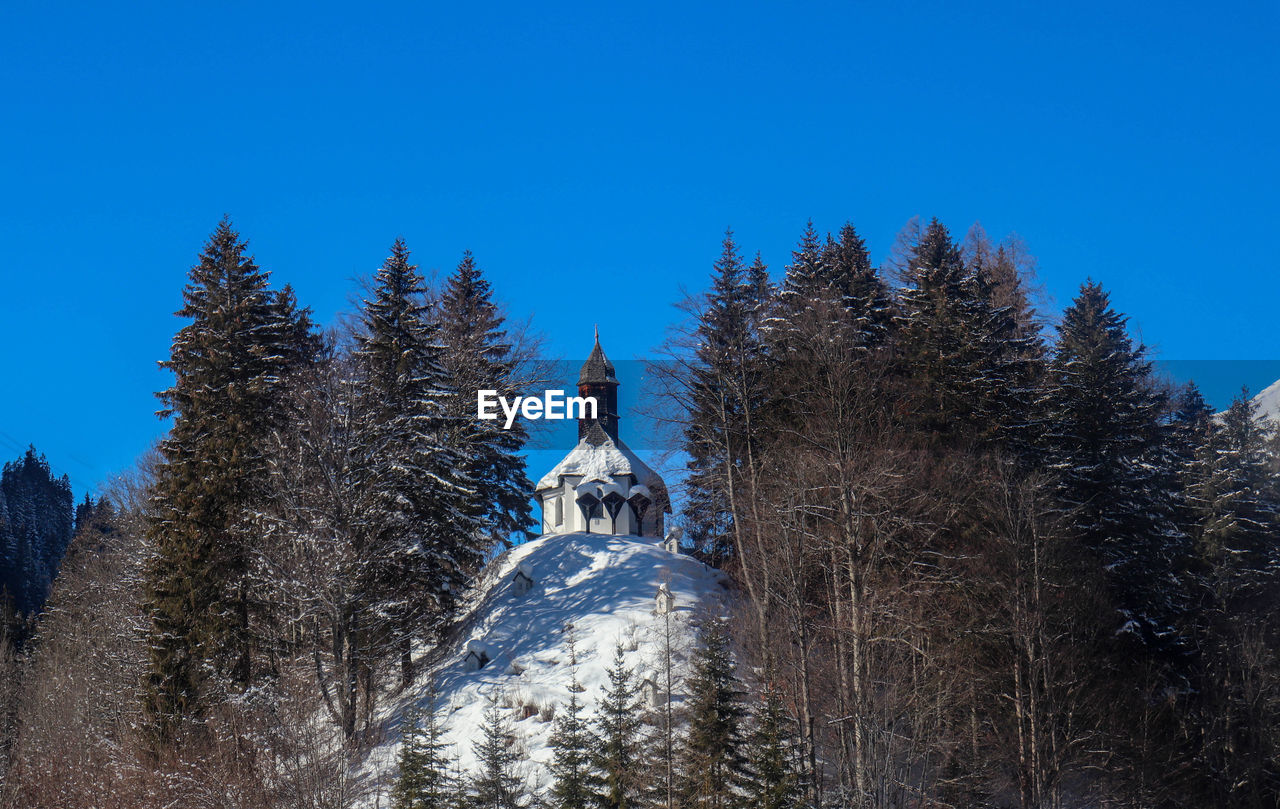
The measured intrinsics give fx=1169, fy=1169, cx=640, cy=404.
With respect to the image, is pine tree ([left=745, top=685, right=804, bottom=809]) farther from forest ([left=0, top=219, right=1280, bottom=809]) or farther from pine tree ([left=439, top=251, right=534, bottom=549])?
pine tree ([left=439, top=251, right=534, bottom=549])

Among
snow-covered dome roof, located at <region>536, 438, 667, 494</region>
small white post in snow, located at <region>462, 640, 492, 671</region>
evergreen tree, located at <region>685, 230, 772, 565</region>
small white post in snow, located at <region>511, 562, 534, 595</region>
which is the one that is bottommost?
small white post in snow, located at <region>462, 640, 492, 671</region>

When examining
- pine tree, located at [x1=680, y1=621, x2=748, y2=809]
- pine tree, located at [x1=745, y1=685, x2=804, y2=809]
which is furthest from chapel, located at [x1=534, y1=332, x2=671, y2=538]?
pine tree, located at [x1=745, y1=685, x2=804, y2=809]

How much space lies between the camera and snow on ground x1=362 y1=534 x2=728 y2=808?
98.6 ft

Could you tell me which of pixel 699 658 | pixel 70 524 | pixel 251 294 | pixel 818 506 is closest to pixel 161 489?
pixel 251 294

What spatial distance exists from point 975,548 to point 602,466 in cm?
2825

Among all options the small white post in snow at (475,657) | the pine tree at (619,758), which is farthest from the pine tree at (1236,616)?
the small white post in snow at (475,657)

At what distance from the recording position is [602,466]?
55.7 metres

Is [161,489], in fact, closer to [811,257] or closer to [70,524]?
[811,257]

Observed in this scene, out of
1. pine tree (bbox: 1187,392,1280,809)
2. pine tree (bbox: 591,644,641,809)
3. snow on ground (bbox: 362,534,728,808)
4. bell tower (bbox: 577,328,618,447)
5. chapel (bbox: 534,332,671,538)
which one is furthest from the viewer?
bell tower (bbox: 577,328,618,447)

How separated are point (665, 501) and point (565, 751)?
3092 centimetres

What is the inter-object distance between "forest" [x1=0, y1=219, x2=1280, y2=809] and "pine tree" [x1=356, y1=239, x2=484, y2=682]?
12 centimetres

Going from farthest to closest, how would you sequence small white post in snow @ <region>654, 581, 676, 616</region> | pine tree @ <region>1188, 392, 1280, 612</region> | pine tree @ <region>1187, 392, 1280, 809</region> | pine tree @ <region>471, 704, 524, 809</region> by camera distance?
pine tree @ <region>1188, 392, 1280, 612</region>, small white post in snow @ <region>654, 581, 676, 616</region>, pine tree @ <region>1187, 392, 1280, 809</region>, pine tree @ <region>471, 704, 524, 809</region>

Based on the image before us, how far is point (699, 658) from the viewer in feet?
91.0

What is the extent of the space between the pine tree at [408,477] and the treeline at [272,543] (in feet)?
0.22
